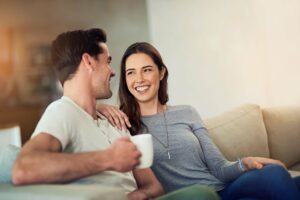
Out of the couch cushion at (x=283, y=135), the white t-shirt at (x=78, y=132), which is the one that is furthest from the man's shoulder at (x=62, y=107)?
the couch cushion at (x=283, y=135)

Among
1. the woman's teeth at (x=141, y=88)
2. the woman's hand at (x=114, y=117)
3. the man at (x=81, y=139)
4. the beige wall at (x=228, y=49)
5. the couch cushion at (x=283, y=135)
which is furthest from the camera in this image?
the beige wall at (x=228, y=49)

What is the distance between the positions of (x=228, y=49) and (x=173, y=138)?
1096 millimetres

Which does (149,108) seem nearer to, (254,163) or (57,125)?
(254,163)

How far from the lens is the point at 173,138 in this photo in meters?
1.47

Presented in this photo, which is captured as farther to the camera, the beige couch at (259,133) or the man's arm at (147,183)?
the beige couch at (259,133)

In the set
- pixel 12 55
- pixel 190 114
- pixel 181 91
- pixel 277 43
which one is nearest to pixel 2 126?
pixel 12 55

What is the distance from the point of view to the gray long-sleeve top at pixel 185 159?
4.65 ft

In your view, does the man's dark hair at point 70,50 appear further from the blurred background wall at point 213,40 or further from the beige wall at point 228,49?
the beige wall at point 228,49

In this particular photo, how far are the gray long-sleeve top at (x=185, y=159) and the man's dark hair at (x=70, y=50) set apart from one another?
434 millimetres

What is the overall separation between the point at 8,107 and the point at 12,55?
208mm

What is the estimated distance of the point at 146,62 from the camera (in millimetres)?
1503

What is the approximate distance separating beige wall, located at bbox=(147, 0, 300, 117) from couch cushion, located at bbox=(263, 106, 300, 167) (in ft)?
1.15

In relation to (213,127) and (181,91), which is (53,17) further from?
(181,91)

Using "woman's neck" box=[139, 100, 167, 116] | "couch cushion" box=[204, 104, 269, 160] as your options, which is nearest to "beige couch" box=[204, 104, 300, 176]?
"couch cushion" box=[204, 104, 269, 160]
